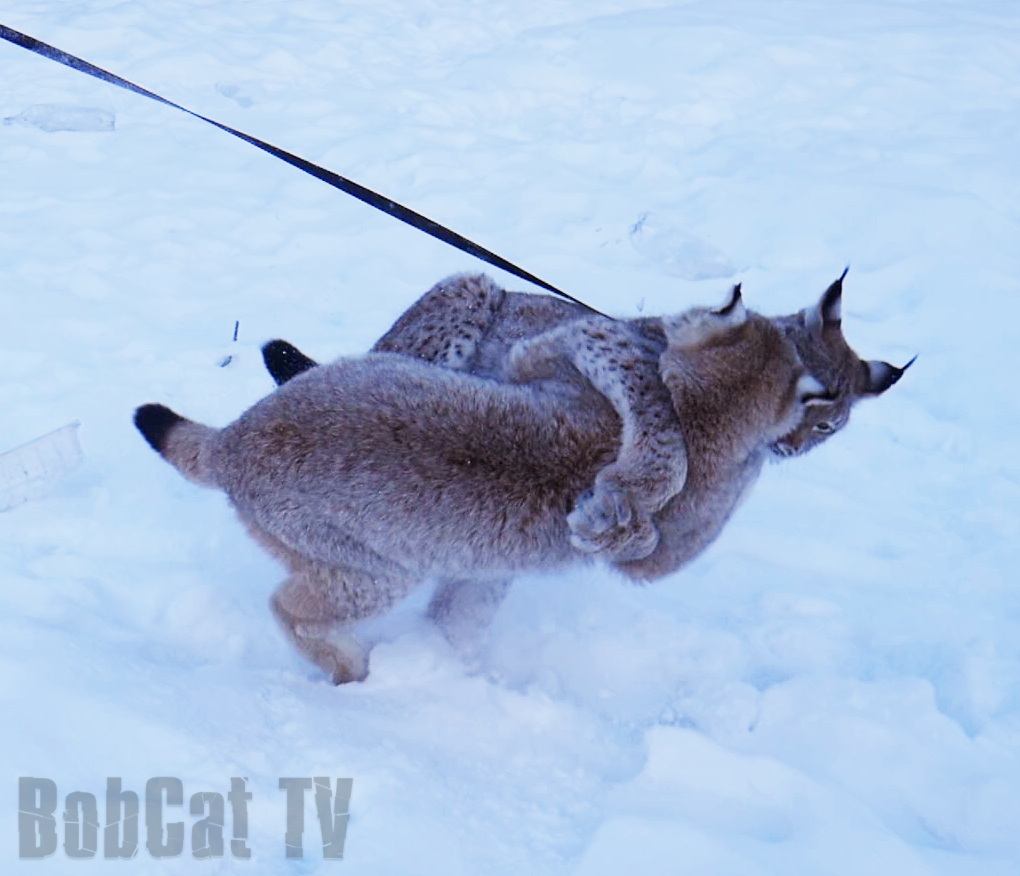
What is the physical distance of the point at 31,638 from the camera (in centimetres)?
304

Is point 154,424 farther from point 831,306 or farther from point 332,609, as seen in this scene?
point 831,306

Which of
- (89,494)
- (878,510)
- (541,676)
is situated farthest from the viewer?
(878,510)

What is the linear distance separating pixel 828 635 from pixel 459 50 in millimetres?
6076

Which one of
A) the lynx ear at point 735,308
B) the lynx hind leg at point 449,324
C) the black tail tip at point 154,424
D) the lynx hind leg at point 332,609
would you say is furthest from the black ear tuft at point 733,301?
the black tail tip at point 154,424

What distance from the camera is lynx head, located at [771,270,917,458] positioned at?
10.8ft

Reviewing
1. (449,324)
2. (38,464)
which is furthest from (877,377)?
(38,464)

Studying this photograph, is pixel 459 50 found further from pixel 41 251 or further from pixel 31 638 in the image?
pixel 31 638

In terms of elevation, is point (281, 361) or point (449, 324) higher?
Answer: point (449, 324)

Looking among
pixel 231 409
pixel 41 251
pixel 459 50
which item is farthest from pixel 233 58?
pixel 231 409

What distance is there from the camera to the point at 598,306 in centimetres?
568

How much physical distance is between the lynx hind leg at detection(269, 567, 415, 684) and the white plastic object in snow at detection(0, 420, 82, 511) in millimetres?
1231

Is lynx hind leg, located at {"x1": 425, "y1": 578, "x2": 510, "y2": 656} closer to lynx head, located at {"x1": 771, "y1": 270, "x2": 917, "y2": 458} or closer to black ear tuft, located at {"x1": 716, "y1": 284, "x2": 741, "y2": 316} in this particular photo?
lynx head, located at {"x1": 771, "y1": 270, "x2": 917, "y2": 458}

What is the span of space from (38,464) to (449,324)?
179cm

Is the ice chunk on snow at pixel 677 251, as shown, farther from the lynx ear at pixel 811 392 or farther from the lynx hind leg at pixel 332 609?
the lynx hind leg at pixel 332 609
